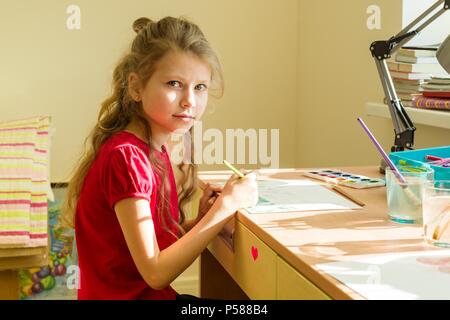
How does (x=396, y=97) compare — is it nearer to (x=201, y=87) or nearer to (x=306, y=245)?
(x=201, y=87)

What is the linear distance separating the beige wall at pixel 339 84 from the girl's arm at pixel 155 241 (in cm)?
84

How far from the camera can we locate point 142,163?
1.18 m

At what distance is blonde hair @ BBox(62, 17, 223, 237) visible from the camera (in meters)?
1.28

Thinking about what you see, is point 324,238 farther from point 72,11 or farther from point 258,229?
point 72,11

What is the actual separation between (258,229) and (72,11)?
5.18ft

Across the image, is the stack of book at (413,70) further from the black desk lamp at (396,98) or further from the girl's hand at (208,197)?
the girl's hand at (208,197)

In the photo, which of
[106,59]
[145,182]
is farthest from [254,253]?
[106,59]

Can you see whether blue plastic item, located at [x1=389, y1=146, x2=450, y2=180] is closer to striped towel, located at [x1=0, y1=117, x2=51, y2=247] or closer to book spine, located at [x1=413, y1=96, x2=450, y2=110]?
book spine, located at [x1=413, y1=96, x2=450, y2=110]

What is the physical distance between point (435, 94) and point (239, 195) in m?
0.73

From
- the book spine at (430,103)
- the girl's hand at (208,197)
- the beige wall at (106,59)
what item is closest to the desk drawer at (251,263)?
the girl's hand at (208,197)

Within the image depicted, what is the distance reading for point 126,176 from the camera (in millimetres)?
1147

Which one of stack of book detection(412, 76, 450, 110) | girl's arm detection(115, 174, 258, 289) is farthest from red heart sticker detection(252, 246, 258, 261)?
stack of book detection(412, 76, 450, 110)
